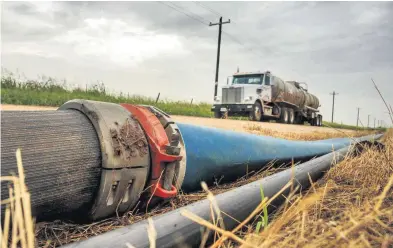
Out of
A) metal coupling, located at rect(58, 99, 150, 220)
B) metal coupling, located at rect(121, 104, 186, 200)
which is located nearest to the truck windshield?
metal coupling, located at rect(121, 104, 186, 200)

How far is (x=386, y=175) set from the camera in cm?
216

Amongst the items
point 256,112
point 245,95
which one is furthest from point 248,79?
point 256,112

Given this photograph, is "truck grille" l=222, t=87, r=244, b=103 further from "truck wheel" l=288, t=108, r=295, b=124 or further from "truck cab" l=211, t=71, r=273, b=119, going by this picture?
"truck wheel" l=288, t=108, r=295, b=124

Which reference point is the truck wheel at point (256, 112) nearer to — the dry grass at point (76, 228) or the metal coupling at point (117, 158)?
the dry grass at point (76, 228)

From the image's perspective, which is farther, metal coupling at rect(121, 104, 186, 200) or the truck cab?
the truck cab

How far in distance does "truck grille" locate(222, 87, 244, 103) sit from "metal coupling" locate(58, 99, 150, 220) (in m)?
15.6

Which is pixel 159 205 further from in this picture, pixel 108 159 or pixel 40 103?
pixel 40 103

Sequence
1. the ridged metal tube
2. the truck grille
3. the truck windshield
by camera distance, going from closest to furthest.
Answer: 1. the ridged metal tube
2. the truck grille
3. the truck windshield

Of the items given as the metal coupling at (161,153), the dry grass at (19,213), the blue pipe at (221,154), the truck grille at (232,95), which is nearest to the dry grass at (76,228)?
the metal coupling at (161,153)

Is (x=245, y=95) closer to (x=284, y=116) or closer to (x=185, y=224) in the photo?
(x=284, y=116)

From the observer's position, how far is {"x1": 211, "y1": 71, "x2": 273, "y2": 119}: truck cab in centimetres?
1691

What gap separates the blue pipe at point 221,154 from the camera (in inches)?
88.8

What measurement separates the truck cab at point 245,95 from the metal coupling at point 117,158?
14.9 meters

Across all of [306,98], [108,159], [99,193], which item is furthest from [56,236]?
[306,98]
